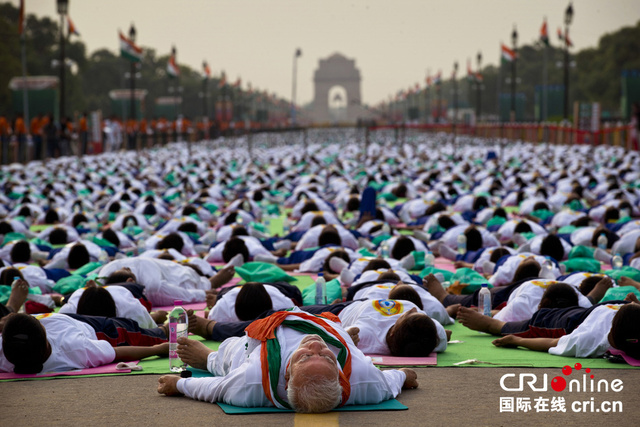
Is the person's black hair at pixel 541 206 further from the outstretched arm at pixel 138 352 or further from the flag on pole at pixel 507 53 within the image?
the flag on pole at pixel 507 53

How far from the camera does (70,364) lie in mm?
7438

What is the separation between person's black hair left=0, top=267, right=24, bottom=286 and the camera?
10.8 meters

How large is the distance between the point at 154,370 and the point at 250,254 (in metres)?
6.29

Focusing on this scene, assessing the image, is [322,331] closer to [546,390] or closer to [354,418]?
[354,418]

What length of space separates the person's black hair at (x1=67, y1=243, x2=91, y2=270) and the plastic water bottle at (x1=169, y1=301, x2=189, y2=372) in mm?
5175

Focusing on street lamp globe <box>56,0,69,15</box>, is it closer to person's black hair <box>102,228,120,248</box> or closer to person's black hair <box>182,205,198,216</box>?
person's black hair <box>182,205,198,216</box>

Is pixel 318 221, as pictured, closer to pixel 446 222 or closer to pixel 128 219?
pixel 446 222

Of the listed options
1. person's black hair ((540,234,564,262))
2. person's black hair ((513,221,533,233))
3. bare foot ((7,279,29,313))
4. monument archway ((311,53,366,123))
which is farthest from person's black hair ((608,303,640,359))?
monument archway ((311,53,366,123))

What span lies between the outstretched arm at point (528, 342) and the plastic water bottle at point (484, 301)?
108 cm

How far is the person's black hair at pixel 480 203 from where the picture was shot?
20.3 meters

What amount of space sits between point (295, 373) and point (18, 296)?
4948 millimetres

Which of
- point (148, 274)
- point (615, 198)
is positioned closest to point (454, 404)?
point (148, 274)

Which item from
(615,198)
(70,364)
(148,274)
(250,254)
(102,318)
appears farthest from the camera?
(615,198)

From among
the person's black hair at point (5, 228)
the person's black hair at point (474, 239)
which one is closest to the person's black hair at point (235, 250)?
the person's black hair at point (474, 239)
